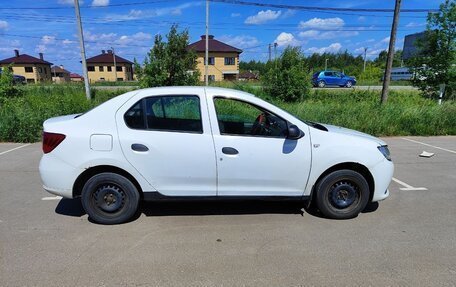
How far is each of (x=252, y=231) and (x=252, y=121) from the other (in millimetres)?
1473

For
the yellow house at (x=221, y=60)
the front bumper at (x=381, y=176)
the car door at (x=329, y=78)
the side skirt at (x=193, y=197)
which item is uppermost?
the yellow house at (x=221, y=60)

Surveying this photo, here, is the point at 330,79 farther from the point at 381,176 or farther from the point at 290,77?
the point at 381,176

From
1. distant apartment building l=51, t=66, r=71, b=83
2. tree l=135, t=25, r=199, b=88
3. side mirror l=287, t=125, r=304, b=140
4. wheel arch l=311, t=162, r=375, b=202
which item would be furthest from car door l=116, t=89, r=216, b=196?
distant apartment building l=51, t=66, r=71, b=83

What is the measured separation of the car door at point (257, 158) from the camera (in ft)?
11.7

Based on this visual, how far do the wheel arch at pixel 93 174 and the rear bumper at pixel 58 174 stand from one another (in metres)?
0.06

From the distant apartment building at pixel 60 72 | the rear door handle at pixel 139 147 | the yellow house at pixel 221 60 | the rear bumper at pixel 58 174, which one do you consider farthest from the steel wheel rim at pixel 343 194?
the distant apartment building at pixel 60 72

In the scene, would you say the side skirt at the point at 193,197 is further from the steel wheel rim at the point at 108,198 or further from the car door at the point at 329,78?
the car door at the point at 329,78

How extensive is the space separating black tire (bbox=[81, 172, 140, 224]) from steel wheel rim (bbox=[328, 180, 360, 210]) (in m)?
2.45

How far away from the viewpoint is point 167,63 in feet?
46.5

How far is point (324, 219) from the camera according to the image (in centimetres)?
393

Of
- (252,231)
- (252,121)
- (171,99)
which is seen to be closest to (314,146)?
(252,121)

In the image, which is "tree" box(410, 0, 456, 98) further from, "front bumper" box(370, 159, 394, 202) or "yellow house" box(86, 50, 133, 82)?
"yellow house" box(86, 50, 133, 82)

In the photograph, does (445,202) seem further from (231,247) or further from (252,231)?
(231,247)

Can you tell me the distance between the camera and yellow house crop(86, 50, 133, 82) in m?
65.0
